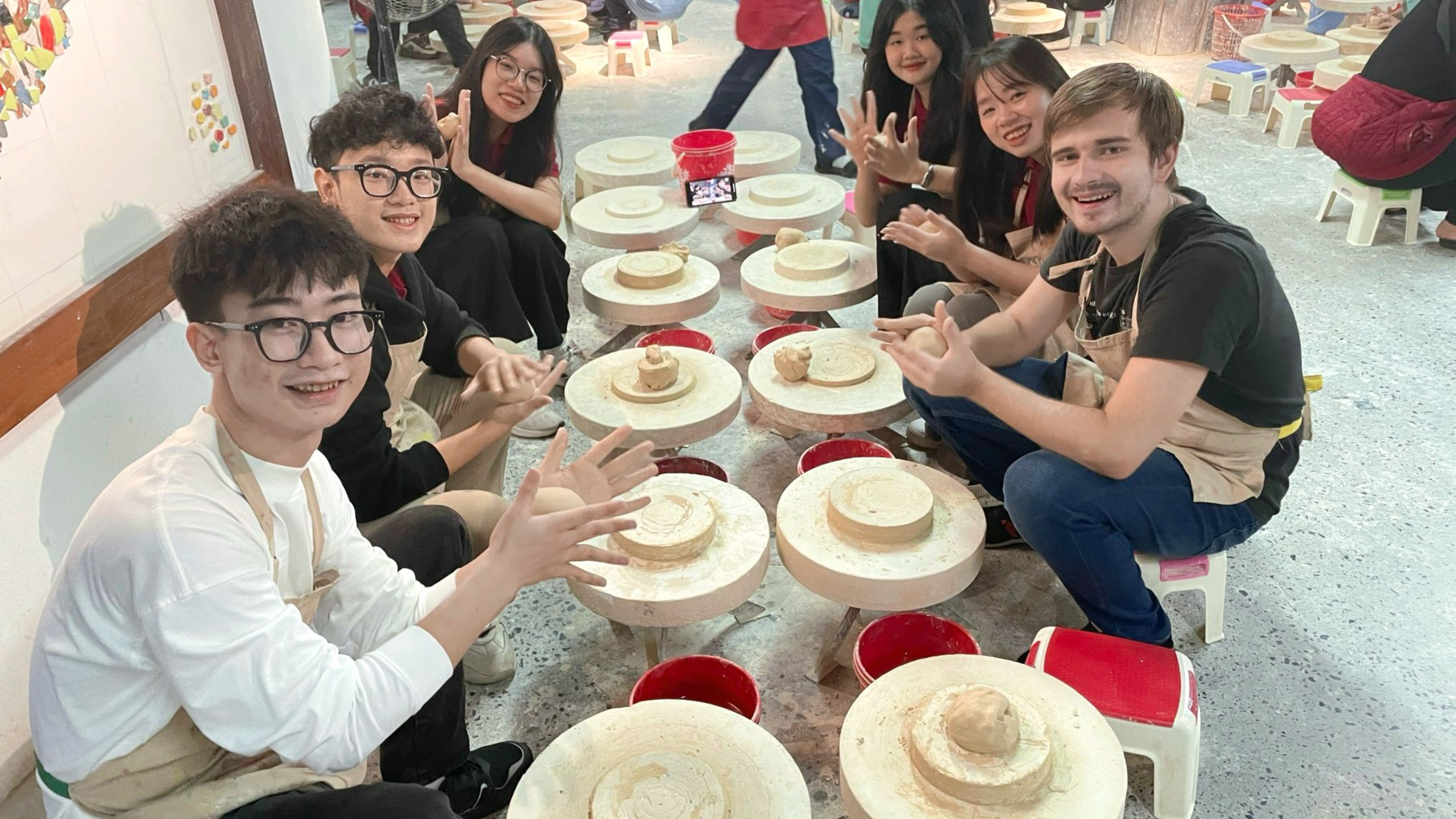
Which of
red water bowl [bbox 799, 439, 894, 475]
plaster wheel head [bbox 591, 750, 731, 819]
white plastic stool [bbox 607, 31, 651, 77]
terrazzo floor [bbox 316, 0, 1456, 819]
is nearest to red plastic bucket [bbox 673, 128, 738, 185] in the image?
terrazzo floor [bbox 316, 0, 1456, 819]

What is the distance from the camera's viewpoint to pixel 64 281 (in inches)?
89.3

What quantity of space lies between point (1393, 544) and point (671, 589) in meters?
2.12

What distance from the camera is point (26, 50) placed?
2127 mm

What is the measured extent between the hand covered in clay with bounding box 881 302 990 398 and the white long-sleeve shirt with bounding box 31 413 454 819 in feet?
4.00

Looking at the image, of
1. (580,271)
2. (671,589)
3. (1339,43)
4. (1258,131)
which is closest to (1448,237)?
(1258,131)

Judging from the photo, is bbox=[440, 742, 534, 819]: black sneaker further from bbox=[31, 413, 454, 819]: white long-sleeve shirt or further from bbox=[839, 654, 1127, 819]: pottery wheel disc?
bbox=[839, 654, 1127, 819]: pottery wheel disc

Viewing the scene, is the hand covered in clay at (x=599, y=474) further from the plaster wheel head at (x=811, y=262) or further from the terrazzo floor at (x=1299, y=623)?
the plaster wheel head at (x=811, y=262)

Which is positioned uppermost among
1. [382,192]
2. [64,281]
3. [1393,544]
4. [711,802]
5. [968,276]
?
[382,192]

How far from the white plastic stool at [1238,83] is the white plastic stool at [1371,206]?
1.89 meters

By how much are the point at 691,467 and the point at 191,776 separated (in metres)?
1.65

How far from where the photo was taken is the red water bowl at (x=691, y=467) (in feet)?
9.41

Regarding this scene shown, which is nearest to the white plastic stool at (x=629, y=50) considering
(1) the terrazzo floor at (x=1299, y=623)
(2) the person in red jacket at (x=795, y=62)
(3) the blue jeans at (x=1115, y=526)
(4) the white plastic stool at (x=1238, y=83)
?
(2) the person in red jacket at (x=795, y=62)

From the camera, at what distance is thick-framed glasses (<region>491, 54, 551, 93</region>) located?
→ 10.5ft

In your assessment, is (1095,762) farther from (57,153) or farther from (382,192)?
(57,153)
